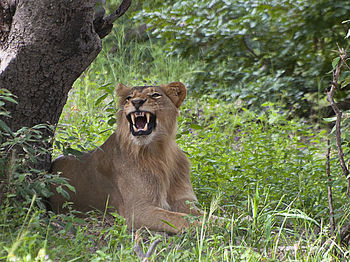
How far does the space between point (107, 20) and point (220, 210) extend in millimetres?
1649

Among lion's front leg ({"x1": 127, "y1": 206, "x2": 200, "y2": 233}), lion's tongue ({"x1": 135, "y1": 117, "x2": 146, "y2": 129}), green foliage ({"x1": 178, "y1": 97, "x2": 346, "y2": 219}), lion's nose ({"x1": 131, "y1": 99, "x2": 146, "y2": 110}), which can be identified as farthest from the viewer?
green foliage ({"x1": 178, "y1": 97, "x2": 346, "y2": 219})

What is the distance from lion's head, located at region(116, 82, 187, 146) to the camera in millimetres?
3932

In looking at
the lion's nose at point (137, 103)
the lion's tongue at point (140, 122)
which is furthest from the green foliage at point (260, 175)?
the lion's nose at point (137, 103)

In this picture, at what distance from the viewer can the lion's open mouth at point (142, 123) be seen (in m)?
3.93

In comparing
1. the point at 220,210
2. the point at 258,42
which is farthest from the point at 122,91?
the point at 258,42

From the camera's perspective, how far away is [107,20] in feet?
13.2

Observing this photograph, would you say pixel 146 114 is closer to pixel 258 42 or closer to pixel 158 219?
pixel 158 219

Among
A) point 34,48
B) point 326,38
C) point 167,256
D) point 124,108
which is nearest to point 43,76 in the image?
point 34,48

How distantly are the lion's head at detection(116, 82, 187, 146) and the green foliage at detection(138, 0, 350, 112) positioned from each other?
3858 mm

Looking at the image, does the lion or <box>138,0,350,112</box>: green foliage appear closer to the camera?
the lion

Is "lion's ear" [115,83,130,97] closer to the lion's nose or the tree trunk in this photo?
the lion's nose

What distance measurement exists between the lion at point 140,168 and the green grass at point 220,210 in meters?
0.16

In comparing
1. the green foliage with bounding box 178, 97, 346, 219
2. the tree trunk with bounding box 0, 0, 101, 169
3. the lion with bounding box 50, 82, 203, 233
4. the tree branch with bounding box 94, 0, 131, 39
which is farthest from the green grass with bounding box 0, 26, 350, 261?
the tree branch with bounding box 94, 0, 131, 39

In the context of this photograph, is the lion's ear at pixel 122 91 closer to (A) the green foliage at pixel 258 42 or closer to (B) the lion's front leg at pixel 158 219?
(B) the lion's front leg at pixel 158 219
